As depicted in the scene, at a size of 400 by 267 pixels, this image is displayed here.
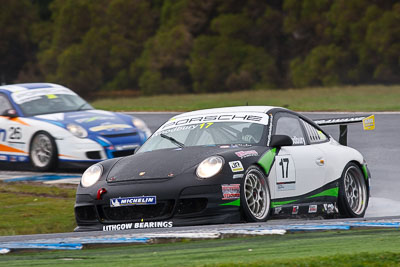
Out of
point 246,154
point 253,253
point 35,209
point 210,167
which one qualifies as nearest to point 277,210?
point 246,154

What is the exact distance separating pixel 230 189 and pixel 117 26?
195 ft

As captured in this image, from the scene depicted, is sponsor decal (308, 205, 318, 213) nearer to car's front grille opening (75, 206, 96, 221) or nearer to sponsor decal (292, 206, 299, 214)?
sponsor decal (292, 206, 299, 214)

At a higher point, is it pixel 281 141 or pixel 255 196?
pixel 281 141

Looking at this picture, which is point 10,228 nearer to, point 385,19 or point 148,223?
point 148,223

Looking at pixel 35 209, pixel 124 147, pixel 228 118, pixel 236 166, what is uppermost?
pixel 228 118

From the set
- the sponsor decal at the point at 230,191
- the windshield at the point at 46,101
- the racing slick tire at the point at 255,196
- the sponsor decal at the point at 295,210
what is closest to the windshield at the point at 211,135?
the racing slick tire at the point at 255,196

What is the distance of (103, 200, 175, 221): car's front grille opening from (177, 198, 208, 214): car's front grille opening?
3.1 inches

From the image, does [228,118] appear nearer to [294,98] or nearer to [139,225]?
[139,225]

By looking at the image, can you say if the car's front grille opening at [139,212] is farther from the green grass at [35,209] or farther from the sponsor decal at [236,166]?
the green grass at [35,209]

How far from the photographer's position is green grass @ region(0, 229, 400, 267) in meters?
5.21

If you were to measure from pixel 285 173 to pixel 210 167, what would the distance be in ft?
3.20

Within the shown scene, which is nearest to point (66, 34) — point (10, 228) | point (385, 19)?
point (385, 19)

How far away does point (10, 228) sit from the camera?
859 centimetres

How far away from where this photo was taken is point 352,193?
30.4 feet
